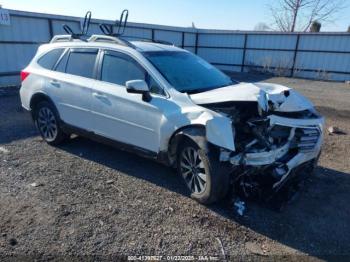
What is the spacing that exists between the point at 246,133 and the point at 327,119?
5510mm

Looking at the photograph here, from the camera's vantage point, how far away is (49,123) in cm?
566

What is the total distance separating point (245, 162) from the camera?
3.54 meters

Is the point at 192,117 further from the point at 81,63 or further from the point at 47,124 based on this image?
the point at 47,124

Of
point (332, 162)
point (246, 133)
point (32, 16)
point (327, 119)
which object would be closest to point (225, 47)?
point (32, 16)

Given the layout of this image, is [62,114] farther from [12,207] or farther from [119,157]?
[12,207]

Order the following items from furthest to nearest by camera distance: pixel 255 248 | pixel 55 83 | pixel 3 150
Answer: pixel 3 150 → pixel 55 83 → pixel 255 248

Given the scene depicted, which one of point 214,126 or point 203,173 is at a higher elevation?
point 214,126

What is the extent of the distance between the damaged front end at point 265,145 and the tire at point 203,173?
5.0 inches

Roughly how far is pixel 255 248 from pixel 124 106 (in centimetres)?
244

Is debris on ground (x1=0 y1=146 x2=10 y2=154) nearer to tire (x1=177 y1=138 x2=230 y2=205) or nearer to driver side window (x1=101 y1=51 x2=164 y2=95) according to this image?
driver side window (x1=101 y1=51 x2=164 y2=95)

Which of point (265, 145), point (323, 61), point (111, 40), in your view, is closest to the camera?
point (265, 145)

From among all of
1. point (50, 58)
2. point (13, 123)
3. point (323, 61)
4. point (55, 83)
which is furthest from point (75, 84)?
point (323, 61)

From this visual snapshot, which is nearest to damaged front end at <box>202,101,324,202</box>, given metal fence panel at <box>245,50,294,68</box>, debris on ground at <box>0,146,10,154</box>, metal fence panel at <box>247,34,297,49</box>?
debris on ground at <box>0,146,10,154</box>

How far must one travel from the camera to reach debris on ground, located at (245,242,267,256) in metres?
3.03
